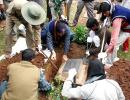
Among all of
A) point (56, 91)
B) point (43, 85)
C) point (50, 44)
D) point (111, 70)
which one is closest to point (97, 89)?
point (43, 85)

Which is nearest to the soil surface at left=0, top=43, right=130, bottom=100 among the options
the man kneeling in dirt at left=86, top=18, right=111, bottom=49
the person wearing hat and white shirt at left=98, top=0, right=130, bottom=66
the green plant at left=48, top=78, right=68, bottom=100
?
the green plant at left=48, top=78, right=68, bottom=100

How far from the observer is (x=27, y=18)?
862 centimetres

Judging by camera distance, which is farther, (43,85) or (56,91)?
(56,91)

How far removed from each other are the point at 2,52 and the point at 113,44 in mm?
3171

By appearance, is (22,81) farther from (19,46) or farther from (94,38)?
(19,46)

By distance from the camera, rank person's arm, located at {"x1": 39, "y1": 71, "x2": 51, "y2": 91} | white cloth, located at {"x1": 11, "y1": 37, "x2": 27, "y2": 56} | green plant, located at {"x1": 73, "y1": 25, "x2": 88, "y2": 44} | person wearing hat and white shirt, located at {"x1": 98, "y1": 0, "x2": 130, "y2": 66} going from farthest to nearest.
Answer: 1. green plant, located at {"x1": 73, "y1": 25, "x2": 88, "y2": 44}
2. white cloth, located at {"x1": 11, "y1": 37, "x2": 27, "y2": 56}
3. person wearing hat and white shirt, located at {"x1": 98, "y1": 0, "x2": 130, "y2": 66}
4. person's arm, located at {"x1": 39, "y1": 71, "x2": 51, "y2": 91}

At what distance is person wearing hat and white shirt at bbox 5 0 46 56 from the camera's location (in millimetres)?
8586

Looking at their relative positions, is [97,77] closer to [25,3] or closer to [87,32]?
[25,3]

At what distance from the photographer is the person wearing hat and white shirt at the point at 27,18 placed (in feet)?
28.2

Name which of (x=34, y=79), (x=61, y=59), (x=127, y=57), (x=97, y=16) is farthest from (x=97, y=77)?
(x=97, y=16)

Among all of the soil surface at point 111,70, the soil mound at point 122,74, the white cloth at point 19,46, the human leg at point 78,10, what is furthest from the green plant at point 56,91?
the human leg at point 78,10

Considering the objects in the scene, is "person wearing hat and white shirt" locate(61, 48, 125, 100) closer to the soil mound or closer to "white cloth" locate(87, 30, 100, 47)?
the soil mound

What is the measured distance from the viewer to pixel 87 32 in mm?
10203

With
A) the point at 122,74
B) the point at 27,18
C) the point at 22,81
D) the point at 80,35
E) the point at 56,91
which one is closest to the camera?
the point at 22,81
